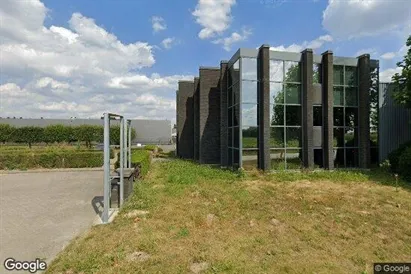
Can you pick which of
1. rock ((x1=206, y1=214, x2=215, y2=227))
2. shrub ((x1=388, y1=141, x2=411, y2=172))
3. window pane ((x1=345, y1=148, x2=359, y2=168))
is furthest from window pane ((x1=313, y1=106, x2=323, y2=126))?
rock ((x1=206, y1=214, x2=215, y2=227))

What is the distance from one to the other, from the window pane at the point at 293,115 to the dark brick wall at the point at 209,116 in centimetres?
595

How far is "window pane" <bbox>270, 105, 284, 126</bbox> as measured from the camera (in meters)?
14.4

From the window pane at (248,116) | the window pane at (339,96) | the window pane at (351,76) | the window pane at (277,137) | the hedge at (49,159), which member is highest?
the window pane at (351,76)

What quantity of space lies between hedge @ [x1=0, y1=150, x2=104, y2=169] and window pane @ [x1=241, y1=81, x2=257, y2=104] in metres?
11.3

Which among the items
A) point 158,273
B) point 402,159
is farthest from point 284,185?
point 158,273

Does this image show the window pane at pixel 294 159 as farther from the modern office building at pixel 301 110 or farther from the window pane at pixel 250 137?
the window pane at pixel 250 137

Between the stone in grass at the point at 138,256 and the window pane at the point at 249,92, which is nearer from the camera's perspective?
the stone in grass at the point at 138,256

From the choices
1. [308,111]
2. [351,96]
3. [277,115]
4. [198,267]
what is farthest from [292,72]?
[198,267]

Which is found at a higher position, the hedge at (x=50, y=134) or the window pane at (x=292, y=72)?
the window pane at (x=292, y=72)

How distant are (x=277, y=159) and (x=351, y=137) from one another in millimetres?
5134

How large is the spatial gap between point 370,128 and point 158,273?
16074 millimetres

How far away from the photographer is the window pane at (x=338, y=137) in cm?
1530

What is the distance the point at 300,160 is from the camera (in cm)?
1488

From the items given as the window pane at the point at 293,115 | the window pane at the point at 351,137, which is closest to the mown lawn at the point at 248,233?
the window pane at the point at 293,115
